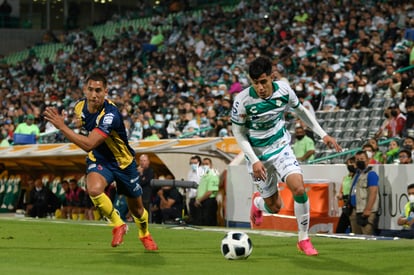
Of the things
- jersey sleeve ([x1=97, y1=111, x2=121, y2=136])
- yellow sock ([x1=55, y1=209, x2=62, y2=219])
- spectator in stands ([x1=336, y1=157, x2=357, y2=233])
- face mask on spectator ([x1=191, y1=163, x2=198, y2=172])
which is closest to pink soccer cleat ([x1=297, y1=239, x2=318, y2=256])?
jersey sleeve ([x1=97, y1=111, x2=121, y2=136])

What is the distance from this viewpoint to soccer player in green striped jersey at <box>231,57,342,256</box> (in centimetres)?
1155

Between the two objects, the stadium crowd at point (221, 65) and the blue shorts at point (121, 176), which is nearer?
the blue shorts at point (121, 176)

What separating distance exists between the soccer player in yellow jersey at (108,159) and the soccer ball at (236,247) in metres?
1.58

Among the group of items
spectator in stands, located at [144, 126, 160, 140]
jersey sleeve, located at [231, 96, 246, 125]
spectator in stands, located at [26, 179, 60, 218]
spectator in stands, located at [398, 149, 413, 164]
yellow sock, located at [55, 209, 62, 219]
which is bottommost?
yellow sock, located at [55, 209, 62, 219]

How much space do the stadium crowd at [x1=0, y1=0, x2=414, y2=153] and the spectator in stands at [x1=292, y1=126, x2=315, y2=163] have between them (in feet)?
4.40

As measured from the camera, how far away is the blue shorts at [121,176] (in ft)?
39.5

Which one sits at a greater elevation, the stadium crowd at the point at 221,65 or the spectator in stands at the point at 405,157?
the stadium crowd at the point at 221,65

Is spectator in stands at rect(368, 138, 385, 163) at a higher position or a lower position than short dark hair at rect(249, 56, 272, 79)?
lower

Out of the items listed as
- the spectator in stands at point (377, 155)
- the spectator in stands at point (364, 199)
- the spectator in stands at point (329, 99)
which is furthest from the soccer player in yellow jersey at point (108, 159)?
the spectator in stands at point (329, 99)

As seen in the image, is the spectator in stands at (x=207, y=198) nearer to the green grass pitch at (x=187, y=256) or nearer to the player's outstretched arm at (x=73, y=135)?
the green grass pitch at (x=187, y=256)

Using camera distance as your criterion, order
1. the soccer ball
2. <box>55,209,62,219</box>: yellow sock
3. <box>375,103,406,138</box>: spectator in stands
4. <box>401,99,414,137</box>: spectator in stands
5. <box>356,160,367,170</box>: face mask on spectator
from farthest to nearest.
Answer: <box>55,209,62,219</box>: yellow sock < <box>375,103,406,138</box>: spectator in stands < <box>401,99,414,137</box>: spectator in stands < <box>356,160,367,170</box>: face mask on spectator < the soccer ball

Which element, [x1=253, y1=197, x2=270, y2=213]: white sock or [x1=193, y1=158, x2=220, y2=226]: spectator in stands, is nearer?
[x1=253, y1=197, x2=270, y2=213]: white sock

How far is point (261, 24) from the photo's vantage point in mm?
36062

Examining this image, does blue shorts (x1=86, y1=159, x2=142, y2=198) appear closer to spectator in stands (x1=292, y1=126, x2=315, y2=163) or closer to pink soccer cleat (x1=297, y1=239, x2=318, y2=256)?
pink soccer cleat (x1=297, y1=239, x2=318, y2=256)
